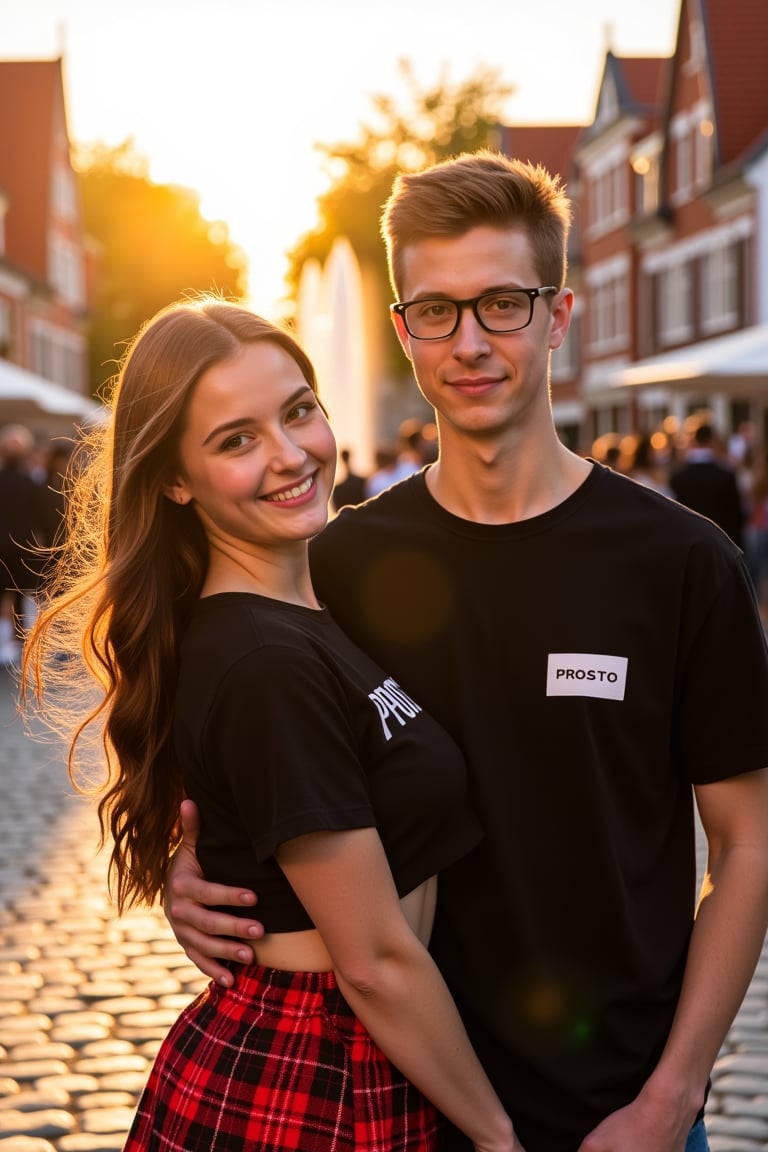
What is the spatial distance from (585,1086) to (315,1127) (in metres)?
0.40

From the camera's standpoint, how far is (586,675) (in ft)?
8.64

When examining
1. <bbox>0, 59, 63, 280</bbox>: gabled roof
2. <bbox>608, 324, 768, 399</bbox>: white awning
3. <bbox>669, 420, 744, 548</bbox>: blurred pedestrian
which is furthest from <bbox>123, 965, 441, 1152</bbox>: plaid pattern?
<bbox>0, 59, 63, 280</bbox>: gabled roof

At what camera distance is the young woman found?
2385mm

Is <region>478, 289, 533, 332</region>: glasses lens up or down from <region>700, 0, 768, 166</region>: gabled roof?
down

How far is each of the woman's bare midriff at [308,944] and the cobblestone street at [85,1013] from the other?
2318mm

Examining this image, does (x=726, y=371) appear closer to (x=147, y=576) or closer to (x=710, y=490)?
(x=710, y=490)

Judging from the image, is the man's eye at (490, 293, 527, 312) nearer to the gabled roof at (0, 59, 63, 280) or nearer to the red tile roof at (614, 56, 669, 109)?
the red tile roof at (614, 56, 669, 109)

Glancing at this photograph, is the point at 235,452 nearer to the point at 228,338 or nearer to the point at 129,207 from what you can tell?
the point at 228,338

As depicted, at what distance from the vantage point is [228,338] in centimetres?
270

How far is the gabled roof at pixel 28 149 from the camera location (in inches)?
2095

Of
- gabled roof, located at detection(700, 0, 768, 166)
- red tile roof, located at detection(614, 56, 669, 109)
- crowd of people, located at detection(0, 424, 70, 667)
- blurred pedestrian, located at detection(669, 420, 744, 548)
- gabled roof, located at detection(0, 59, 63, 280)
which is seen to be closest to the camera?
blurred pedestrian, located at detection(669, 420, 744, 548)

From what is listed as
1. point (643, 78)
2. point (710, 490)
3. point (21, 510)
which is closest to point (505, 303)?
point (710, 490)

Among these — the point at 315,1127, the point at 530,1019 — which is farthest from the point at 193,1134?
the point at 530,1019

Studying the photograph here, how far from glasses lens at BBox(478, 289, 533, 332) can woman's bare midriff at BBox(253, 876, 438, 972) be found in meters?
0.86
